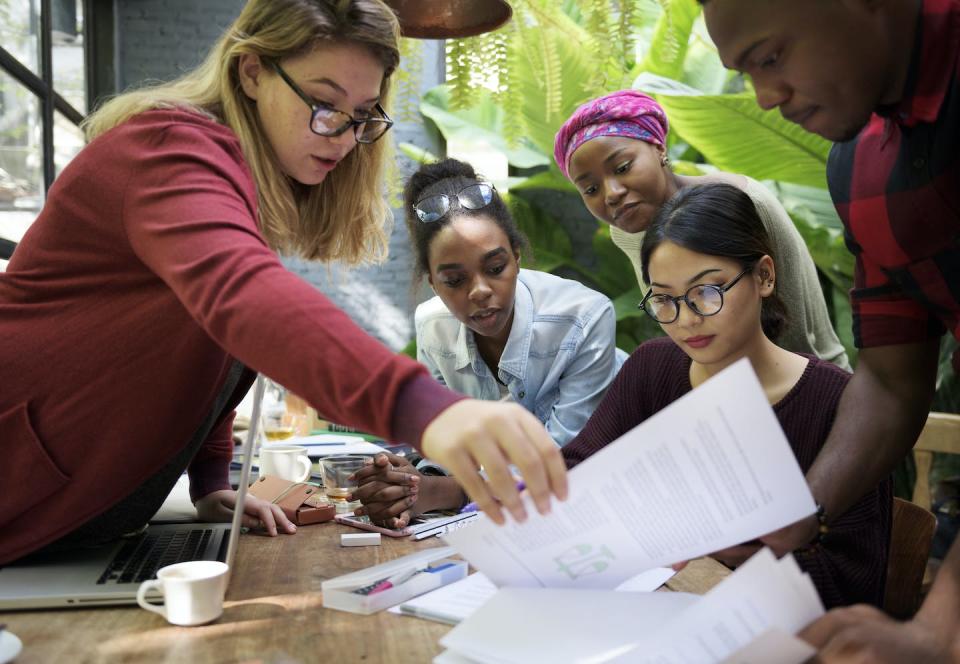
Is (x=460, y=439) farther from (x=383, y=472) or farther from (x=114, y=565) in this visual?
(x=383, y=472)

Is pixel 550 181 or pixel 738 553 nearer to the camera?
pixel 738 553

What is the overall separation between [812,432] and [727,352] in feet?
0.68

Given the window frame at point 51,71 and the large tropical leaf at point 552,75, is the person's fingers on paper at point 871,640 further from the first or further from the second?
the window frame at point 51,71

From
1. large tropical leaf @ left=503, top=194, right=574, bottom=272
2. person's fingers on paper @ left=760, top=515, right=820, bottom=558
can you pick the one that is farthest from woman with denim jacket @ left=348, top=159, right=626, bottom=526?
large tropical leaf @ left=503, top=194, right=574, bottom=272

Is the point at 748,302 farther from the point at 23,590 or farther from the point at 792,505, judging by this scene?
the point at 23,590

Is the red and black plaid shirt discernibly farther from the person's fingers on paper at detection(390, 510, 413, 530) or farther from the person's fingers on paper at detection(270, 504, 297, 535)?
the person's fingers on paper at detection(270, 504, 297, 535)

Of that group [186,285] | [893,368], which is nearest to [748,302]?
[893,368]

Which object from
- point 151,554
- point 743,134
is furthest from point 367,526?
point 743,134

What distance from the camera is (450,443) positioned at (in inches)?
27.9

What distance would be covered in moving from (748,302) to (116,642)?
45.0 inches

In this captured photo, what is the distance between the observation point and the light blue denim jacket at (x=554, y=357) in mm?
2078

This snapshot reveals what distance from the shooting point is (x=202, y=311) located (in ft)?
2.64

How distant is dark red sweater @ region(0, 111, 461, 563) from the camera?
0.94 metres

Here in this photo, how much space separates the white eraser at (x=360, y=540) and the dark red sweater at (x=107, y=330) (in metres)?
0.30
